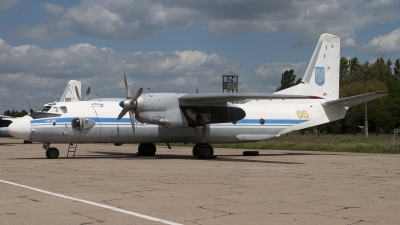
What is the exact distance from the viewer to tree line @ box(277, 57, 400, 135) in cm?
7881

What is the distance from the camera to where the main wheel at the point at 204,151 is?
26047 millimetres

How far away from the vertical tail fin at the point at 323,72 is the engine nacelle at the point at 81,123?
12.3 m

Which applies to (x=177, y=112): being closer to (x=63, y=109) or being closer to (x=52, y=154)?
(x=63, y=109)

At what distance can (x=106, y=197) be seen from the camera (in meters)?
11.3

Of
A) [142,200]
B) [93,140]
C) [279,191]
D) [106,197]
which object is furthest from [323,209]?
[93,140]

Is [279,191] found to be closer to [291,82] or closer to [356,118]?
[356,118]

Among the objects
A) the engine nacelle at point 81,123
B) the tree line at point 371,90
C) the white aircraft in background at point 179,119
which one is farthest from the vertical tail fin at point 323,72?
the tree line at point 371,90

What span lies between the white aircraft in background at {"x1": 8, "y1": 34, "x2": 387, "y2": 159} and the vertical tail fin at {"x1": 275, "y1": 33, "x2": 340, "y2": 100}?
379 mm

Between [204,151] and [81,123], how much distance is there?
21.2 feet

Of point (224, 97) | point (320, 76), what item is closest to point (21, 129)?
point (224, 97)

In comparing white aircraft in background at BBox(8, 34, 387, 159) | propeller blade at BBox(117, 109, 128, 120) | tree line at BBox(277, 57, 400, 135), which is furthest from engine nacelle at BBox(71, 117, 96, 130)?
tree line at BBox(277, 57, 400, 135)

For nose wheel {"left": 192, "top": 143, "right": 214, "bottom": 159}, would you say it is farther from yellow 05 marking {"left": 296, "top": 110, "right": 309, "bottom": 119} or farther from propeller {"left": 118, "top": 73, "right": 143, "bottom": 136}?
yellow 05 marking {"left": 296, "top": 110, "right": 309, "bottom": 119}

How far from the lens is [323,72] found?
1237 inches

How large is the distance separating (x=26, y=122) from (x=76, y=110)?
8.20ft
